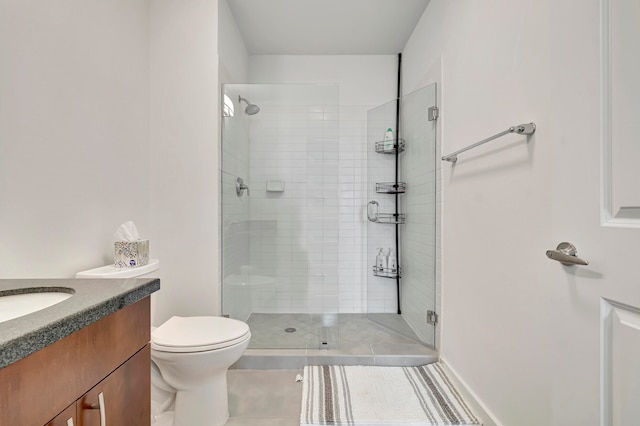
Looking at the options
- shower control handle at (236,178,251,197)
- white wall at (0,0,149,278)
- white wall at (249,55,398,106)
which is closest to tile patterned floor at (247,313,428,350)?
shower control handle at (236,178,251,197)

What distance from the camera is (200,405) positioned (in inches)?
57.1

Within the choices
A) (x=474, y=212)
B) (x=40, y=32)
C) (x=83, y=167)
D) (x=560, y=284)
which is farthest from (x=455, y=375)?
(x=40, y=32)

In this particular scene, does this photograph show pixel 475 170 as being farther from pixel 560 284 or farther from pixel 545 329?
pixel 560 284

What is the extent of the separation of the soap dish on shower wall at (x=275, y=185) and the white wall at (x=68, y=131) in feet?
2.69

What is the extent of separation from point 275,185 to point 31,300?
1.54 metres

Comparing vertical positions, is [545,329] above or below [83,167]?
below

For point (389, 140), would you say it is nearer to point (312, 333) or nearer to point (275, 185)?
point (275, 185)

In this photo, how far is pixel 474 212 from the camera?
1516mm

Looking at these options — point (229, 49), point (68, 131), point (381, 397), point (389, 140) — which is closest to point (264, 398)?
point (381, 397)

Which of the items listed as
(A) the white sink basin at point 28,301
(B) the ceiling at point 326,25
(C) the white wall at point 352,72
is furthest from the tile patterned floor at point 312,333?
(B) the ceiling at point 326,25

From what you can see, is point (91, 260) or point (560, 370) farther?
point (91, 260)

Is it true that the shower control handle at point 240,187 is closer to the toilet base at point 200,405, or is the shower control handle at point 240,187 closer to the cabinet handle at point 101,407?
the toilet base at point 200,405

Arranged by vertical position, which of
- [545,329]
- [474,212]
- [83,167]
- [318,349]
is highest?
[83,167]

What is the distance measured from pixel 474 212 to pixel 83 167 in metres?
1.90
